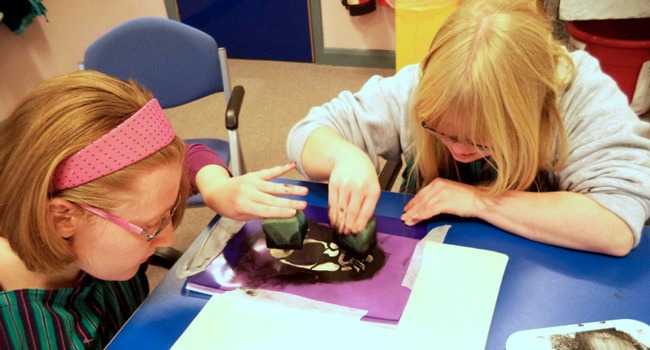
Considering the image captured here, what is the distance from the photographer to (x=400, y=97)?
3.56ft

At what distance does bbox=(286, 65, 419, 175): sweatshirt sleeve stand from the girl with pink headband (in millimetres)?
242

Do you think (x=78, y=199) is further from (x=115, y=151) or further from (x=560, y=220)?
(x=560, y=220)

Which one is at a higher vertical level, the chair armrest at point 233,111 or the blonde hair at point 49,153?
the blonde hair at point 49,153

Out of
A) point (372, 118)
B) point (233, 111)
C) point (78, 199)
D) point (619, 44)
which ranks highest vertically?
point (78, 199)

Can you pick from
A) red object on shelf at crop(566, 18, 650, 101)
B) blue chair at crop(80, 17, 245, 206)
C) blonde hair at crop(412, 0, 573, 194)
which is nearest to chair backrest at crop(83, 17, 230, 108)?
blue chair at crop(80, 17, 245, 206)

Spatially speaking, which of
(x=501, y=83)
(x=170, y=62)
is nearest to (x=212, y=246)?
(x=501, y=83)

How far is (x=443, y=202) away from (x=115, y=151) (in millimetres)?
570

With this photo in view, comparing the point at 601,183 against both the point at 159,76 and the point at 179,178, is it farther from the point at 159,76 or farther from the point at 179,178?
the point at 159,76

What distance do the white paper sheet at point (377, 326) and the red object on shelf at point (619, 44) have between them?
6.22 feet

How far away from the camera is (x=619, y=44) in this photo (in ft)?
7.41

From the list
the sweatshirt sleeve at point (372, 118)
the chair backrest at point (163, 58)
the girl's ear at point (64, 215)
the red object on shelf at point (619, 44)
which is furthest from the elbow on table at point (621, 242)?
the red object on shelf at point (619, 44)

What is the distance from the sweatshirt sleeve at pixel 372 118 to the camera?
1.09 m

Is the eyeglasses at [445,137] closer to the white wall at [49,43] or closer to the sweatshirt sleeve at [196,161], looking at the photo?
the sweatshirt sleeve at [196,161]

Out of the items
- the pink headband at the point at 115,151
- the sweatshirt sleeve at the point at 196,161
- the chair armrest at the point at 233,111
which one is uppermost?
the pink headband at the point at 115,151
